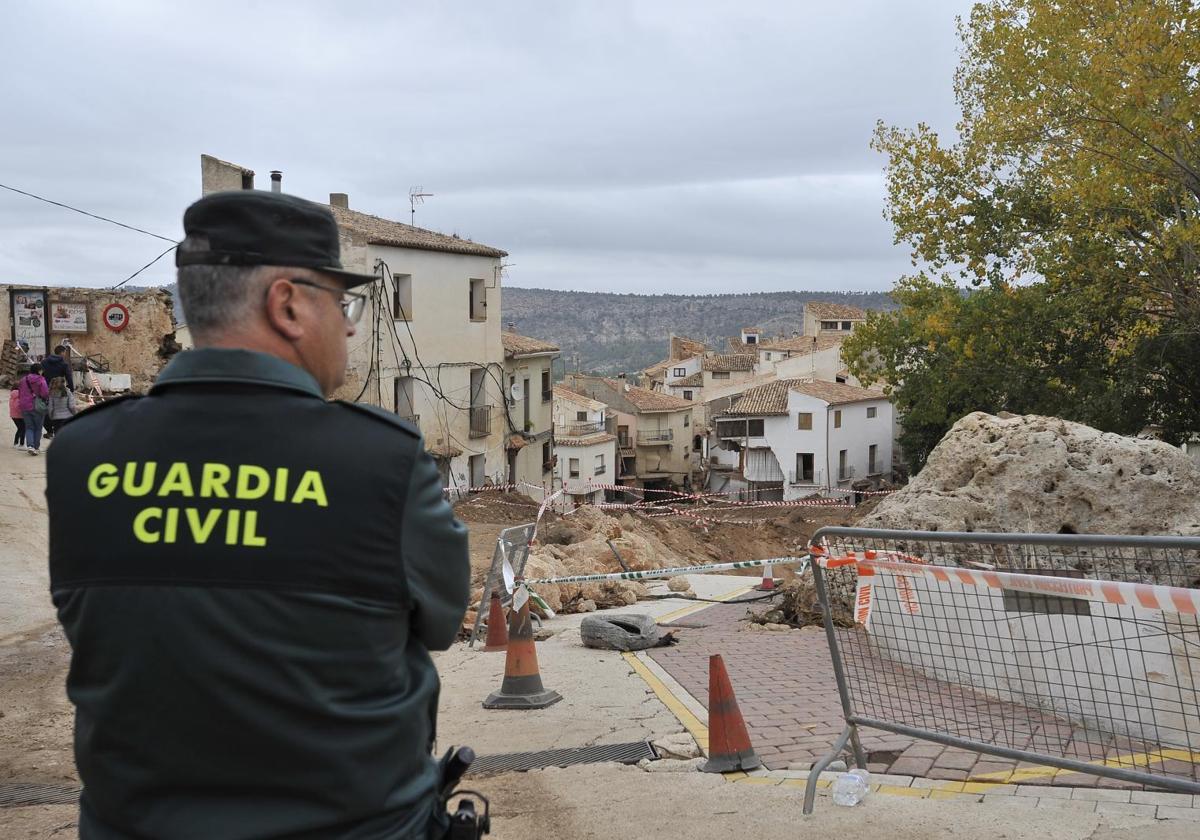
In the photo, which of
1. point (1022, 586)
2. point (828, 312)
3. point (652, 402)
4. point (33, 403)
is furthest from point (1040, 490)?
point (828, 312)

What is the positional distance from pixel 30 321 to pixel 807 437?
40.9 m

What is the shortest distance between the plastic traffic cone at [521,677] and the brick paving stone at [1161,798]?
391 cm

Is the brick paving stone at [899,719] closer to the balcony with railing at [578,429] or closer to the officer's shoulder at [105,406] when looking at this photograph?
the officer's shoulder at [105,406]

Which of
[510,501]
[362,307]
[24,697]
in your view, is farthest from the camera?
[510,501]

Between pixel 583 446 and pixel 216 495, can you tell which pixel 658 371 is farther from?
pixel 216 495

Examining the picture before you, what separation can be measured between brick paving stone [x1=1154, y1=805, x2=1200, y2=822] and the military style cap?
431cm

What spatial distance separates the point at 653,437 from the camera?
75.4 meters

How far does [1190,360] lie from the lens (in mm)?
23312

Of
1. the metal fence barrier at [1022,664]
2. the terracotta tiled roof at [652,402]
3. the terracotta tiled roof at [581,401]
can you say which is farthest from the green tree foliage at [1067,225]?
the terracotta tiled roof at [652,402]

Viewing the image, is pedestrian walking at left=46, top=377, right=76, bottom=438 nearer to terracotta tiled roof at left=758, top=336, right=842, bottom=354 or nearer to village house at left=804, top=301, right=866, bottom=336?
terracotta tiled roof at left=758, top=336, right=842, bottom=354

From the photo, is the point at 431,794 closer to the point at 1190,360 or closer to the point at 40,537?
the point at 40,537

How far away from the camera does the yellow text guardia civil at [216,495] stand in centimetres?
197

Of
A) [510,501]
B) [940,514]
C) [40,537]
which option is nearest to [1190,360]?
[940,514]

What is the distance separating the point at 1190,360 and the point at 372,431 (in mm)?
24720
